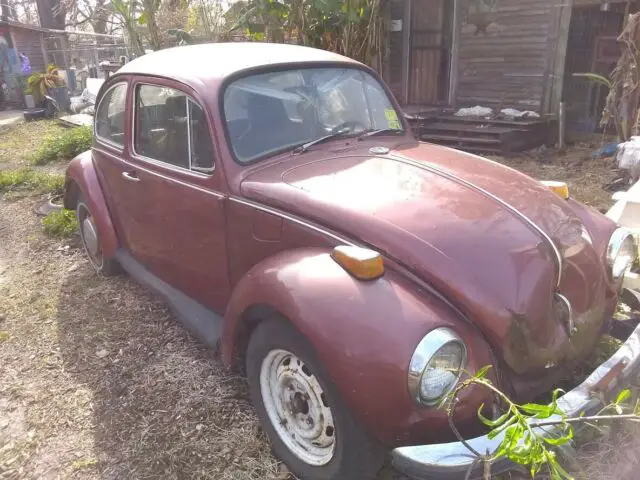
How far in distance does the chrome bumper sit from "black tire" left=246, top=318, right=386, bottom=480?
9.1 inches

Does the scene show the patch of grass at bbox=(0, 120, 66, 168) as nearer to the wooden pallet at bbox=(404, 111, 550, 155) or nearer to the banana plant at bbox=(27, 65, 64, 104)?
the banana plant at bbox=(27, 65, 64, 104)

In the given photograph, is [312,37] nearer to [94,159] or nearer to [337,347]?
[94,159]

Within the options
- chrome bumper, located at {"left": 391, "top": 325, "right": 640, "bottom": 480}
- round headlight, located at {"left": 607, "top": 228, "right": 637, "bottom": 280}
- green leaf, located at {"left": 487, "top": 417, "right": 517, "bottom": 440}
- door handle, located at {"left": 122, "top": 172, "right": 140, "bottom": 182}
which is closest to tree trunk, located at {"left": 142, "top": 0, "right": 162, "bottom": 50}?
door handle, located at {"left": 122, "top": 172, "right": 140, "bottom": 182}

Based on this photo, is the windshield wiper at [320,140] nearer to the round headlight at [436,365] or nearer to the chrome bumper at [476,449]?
the round headlight at [436,365]

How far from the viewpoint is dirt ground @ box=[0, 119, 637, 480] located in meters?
2.59

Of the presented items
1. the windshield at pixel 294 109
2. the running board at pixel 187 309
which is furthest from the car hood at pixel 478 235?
the running board at pixel 187 309

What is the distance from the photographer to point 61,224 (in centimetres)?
567

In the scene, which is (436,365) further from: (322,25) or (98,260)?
(322,25)

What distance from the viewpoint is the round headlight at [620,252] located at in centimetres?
259

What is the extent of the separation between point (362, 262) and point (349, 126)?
1478mm

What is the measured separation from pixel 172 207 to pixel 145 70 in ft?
3.43

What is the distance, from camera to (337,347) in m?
1.96

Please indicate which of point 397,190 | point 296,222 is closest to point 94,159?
point 296,222

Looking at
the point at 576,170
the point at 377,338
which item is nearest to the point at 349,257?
the point at 377,338
